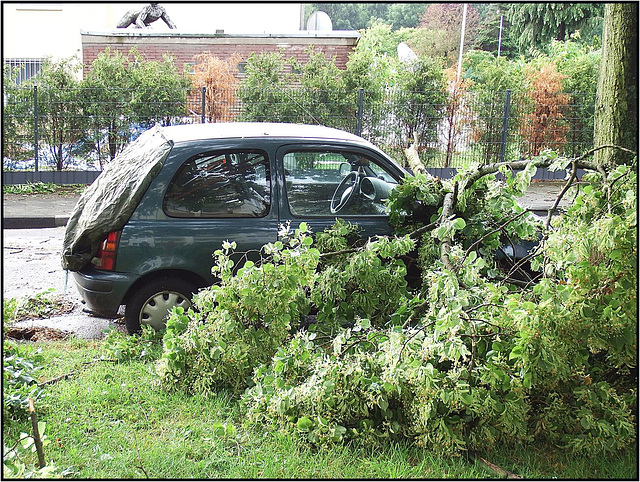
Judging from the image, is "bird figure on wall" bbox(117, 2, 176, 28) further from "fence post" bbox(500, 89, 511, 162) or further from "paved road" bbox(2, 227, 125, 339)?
"paved road" bbox(2, 227, 125, 339)

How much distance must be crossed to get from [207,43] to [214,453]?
74.7ft

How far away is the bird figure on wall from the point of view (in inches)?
1145

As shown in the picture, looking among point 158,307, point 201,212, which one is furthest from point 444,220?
point 158,307

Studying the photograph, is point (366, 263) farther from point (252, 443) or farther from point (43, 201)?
point (43, 201)

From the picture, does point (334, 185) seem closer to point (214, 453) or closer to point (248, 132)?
point (248, 132)

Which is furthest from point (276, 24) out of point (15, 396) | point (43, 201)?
point (15, 396)

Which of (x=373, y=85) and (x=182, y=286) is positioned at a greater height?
(x=373, y=85)

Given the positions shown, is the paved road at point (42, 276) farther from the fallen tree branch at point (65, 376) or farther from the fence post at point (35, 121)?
the fence post at point (35, 121)

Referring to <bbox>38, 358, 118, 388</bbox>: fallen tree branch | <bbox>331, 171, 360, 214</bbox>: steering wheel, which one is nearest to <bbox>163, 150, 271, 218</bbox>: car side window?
<bbox>331, 171, 360, 214</bbox>: steering wheel

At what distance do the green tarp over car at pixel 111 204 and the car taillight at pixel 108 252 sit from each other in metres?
0.05

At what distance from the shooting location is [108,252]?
18.9ft

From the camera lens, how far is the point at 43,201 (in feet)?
47.1

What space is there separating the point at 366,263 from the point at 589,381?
5.56 feet

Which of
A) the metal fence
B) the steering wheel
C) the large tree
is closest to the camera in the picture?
the steering wheel
